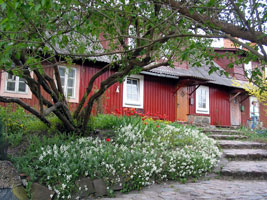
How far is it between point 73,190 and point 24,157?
4.04 feet

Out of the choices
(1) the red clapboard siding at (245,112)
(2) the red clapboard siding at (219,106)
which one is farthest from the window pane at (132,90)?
(1) the red clapboard siding at (245,112)

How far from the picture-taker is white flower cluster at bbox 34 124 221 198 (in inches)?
156

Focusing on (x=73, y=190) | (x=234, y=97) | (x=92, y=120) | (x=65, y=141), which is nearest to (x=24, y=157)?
(x=65, y=141)

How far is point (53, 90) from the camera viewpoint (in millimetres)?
5570

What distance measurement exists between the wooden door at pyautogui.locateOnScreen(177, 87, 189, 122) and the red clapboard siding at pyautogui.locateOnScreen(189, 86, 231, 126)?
82.0 inches

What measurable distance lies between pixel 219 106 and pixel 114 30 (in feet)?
39.2

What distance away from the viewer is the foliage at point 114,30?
2.59 metres

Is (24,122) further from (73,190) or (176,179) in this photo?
(176,179)

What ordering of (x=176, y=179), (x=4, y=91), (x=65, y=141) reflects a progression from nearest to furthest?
(x=176, y=179)
(x=65, y=141)
(x=4, y=91)

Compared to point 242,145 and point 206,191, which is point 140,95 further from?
point 206,191

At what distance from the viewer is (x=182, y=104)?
42.9ft

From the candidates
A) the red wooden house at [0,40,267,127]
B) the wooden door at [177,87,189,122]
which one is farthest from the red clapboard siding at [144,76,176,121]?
the wooden door at [177,87,189,122]

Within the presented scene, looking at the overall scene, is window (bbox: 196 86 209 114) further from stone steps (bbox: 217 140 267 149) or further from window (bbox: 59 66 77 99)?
window (bbox: 59 66 77 99)

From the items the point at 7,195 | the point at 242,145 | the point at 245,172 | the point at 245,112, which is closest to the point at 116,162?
the point at 7,195
